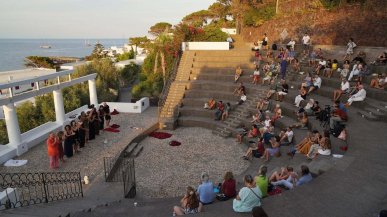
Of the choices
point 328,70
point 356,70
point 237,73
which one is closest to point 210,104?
point 237,73

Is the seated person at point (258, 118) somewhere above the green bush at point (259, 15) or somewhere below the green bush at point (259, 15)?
below

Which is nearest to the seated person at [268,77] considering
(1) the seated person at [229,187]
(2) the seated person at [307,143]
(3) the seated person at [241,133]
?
(3) the seated person at [241,133]

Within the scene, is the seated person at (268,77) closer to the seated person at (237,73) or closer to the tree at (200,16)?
the seated person at (237,73)

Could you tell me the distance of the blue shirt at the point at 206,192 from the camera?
781 cm

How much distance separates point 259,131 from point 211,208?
27.8 feet

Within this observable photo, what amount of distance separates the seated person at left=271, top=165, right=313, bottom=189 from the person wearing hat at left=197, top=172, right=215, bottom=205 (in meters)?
1.73

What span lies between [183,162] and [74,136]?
5099mm

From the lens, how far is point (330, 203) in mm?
6867

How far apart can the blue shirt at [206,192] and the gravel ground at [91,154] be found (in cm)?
552

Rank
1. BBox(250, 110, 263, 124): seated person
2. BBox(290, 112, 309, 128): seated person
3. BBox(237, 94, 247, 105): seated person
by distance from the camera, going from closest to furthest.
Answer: BBox(290, 112, 309, 128): seated person
BBox(250, 110, 263, 124): seated person
BBox(237, 94, 247, 105): seated person

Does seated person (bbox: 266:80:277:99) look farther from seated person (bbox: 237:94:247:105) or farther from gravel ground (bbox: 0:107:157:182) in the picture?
gravel ground (bbox: 0:107:157:182)

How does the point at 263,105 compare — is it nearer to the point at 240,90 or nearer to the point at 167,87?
the point at 240,90

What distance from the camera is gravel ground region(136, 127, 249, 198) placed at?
11492mm

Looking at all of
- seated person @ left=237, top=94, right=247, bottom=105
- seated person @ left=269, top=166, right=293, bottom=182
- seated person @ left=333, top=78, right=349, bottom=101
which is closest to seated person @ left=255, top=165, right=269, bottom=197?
seated person @ left=269, top=166, right=293, bottom=182
